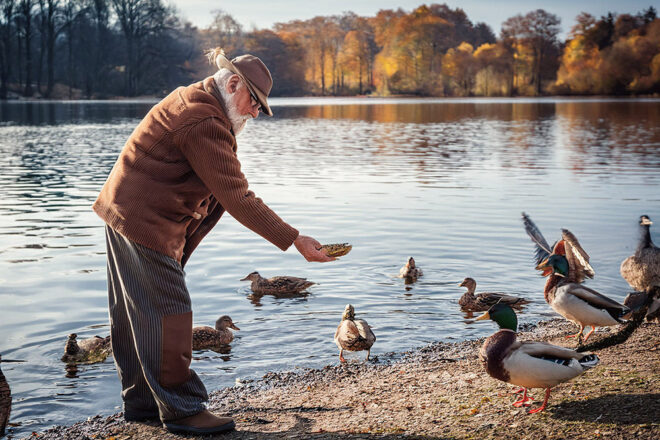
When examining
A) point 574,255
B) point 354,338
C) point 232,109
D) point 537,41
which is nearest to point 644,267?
point 574,255

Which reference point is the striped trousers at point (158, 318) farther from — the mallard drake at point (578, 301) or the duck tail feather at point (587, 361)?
the mallard drake at point (578, 301)

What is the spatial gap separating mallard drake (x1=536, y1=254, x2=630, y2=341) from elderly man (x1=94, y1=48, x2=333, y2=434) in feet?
9.73

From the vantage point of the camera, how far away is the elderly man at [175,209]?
4.32m

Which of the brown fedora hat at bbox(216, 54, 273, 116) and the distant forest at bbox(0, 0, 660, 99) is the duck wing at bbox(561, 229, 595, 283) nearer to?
the brown fedora hat at bbox(216, 54, 273, 116)

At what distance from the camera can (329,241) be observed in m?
12.1

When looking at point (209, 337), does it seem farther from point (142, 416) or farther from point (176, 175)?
point (176, 175)

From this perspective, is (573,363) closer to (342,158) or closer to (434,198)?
(434,198)

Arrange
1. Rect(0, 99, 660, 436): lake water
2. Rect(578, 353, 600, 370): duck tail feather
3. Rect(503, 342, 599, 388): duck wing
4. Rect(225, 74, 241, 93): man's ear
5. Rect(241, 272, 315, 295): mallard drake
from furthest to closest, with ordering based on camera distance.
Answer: Rect(241, 272, 315, 295): mallard drake, Rect(0, 99, 660, 436): lake water, Rect(578, 353, 600, 370): duck tail feather, Rect(503, 342, 599, 388): duck wing, Rect(225, 74, 241, 93): man's ear

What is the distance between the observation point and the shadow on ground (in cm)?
427

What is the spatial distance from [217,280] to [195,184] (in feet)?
18.6

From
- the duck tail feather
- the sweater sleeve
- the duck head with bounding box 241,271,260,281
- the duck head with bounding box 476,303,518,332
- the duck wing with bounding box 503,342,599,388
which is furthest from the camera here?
the duck head with bounding box 241,271,260,281

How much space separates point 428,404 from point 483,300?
3.37 meters

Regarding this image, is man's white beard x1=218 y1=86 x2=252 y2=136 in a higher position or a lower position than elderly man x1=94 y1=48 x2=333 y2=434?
higher

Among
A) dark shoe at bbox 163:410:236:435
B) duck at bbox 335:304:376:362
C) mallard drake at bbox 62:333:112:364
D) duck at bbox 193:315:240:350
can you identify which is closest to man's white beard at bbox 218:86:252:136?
dark shoe at bbox 163:410:236:435
